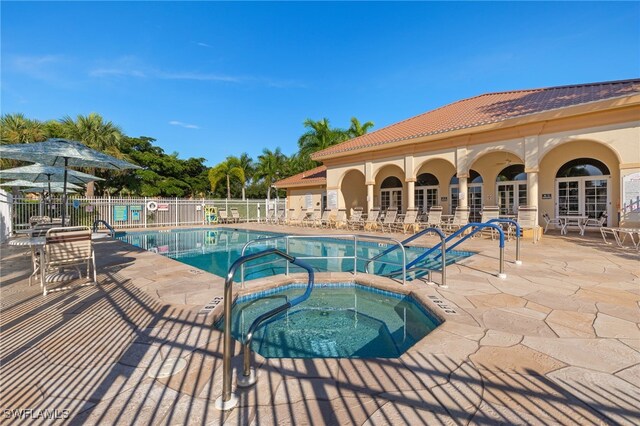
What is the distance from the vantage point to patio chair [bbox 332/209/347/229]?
1698 centimetres

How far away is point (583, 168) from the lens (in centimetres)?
1257

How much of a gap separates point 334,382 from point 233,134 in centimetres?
3425

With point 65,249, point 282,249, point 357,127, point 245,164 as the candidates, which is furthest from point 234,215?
point 65,249

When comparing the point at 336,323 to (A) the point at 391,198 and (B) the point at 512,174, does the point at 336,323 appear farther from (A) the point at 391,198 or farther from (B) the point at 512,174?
(A) the point at 391,198

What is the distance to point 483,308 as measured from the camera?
155 inches

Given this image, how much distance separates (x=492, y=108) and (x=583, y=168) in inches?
178

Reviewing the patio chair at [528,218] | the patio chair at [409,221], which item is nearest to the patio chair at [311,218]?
the patio chair at [409,221]

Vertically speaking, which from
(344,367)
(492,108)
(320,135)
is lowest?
(344,367)

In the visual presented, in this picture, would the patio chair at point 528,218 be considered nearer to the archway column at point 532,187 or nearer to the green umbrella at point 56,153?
the archway column at point 532,187

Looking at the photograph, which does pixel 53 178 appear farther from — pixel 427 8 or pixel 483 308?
pixel 427 8

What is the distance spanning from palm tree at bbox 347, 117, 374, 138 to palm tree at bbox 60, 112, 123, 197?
64.1 ft

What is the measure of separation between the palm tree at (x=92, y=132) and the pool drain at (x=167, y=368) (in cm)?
2512

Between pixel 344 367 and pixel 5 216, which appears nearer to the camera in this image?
pixel 344 367

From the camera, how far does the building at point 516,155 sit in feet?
31.8
